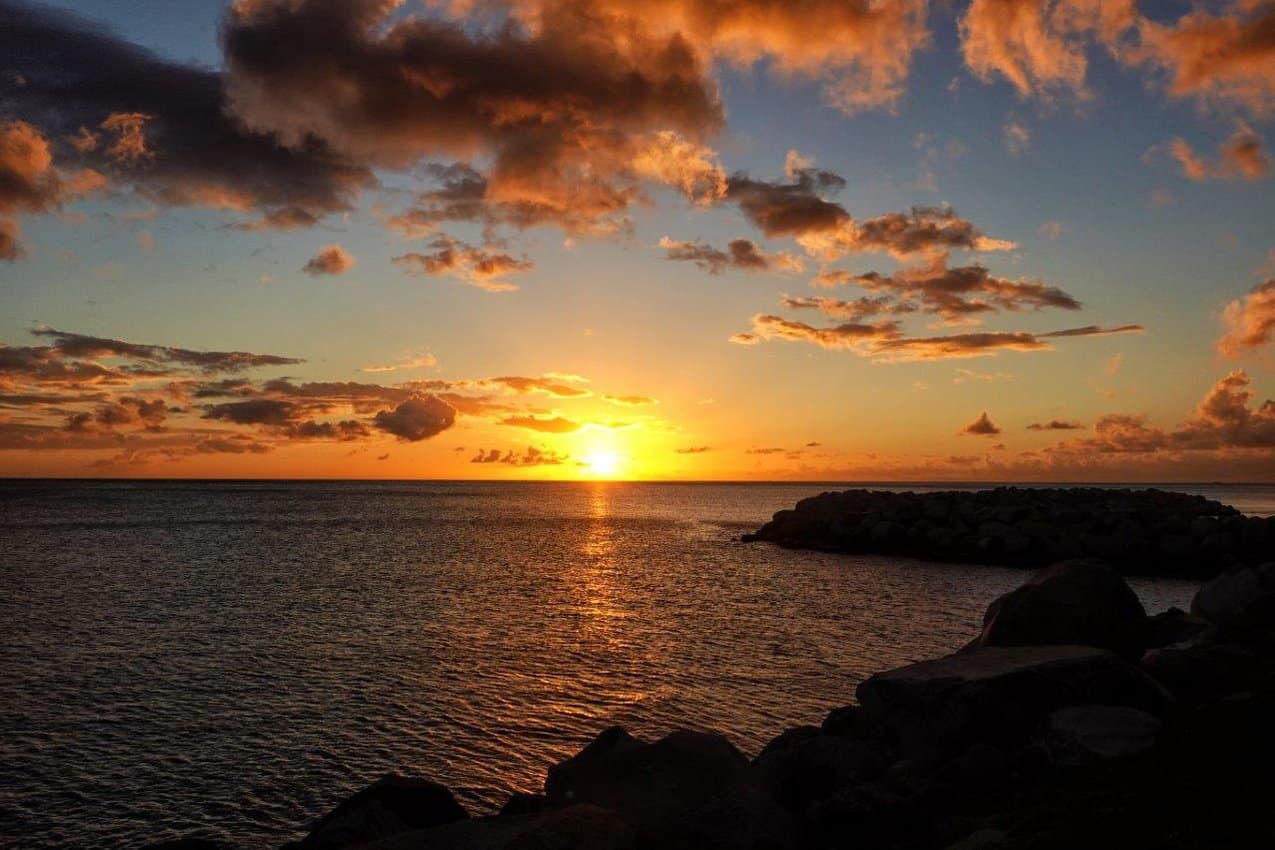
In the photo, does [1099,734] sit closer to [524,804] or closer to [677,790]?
[677,790]

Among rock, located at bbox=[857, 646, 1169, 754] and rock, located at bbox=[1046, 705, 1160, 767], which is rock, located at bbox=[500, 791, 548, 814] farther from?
rock, located at bbox=[1046, 705, 1160, 767]

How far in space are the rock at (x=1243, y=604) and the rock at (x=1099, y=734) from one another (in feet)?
25.8

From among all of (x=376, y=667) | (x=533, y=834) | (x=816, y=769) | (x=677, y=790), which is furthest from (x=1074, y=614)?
(x=376, y=667)

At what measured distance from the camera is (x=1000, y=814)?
11203 millimetres

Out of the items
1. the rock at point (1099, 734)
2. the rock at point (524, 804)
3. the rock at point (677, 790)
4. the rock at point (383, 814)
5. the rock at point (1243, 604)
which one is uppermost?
the rock at point (1243, 604)

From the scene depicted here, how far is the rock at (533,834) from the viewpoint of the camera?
34.9ft

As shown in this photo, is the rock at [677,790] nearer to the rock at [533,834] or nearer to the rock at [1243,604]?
the rock at [533,834]

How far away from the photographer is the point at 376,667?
91.1 ft

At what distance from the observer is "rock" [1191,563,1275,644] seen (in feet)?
61.2

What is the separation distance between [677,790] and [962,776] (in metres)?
4.55

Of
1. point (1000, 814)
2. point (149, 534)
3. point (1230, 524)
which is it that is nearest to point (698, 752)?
point (1000, 814)

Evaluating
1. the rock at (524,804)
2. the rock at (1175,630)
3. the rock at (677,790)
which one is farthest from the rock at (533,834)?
the rock at (1175,630)

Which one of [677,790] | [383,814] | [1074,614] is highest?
[1074,614]

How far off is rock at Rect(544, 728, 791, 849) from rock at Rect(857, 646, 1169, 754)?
3488mm
